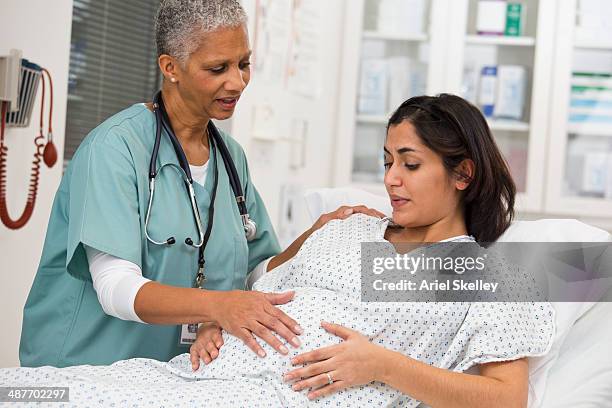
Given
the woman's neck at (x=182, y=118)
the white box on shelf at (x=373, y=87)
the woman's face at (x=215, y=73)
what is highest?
the white box on shelf at (x=373, y=87)

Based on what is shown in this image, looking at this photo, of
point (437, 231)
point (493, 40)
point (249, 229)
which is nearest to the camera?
point (437, 231)

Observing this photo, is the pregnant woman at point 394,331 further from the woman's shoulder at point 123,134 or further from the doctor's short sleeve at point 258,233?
the woman's shoulder at point 123,134

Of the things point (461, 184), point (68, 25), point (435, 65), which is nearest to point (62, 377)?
point (461, 184)

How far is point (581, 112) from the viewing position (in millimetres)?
3783

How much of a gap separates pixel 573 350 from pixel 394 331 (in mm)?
391

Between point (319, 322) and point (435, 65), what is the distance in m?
2.48

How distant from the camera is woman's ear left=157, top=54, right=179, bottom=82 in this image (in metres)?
1.78


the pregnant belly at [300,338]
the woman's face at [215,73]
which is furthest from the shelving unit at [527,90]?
the pregnant belly at [300,338]

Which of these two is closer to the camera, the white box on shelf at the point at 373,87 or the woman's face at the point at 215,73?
the woman's face at the point at 215,73

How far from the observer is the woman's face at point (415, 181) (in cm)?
178

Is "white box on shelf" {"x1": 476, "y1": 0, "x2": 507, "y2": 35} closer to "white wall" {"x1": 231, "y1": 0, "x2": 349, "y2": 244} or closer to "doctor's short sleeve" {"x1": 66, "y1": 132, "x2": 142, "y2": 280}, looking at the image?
"white wall" {"x1": 231, "y1": 0, "x2": 349, "y2": 244}

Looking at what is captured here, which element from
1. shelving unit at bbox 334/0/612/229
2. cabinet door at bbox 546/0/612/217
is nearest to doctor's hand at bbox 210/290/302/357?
shelving unit at bbox 334/0/612/229

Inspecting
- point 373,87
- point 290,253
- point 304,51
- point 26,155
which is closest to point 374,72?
point 373,87

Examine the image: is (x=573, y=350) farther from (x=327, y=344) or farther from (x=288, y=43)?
(x=288, y=43)
